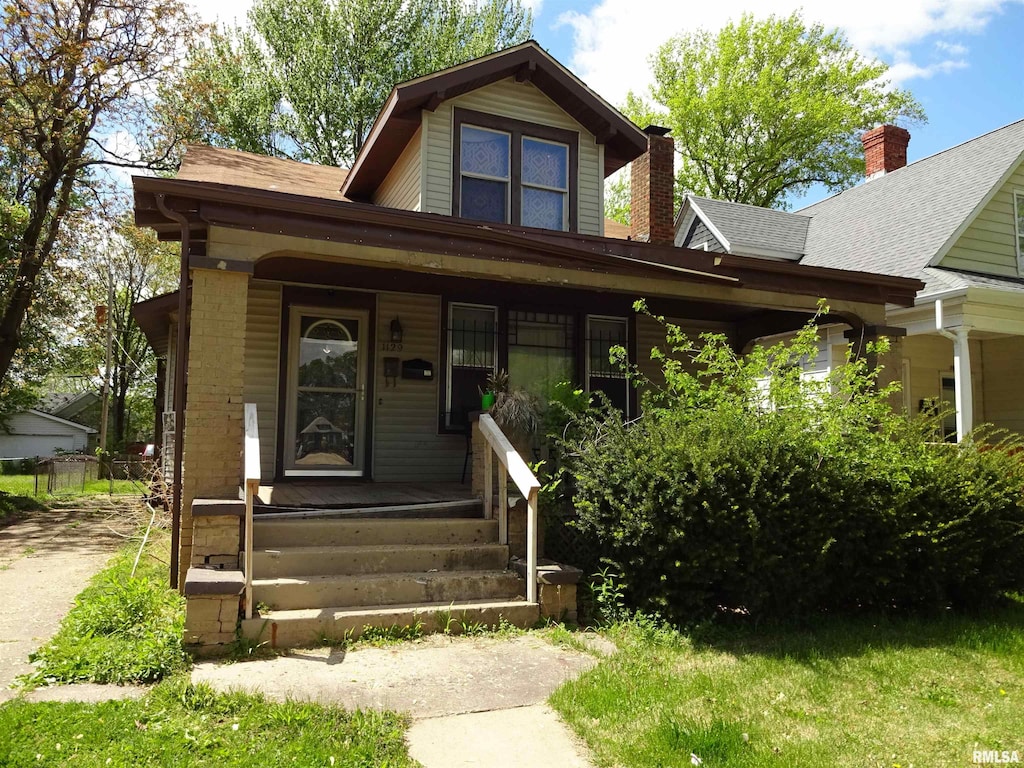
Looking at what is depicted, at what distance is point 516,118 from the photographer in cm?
1020

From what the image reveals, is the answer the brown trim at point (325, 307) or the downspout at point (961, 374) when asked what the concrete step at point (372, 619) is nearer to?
the brown trim at point (325, 307)

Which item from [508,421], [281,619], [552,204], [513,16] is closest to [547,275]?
[508,421]

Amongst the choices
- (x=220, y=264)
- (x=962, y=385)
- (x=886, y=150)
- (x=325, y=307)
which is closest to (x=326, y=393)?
(x=325, y=307)

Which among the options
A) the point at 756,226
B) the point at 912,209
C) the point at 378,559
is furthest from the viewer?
the point at 756,226

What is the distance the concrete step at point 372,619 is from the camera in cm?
499

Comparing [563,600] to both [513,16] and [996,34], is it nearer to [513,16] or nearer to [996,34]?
[996,34]

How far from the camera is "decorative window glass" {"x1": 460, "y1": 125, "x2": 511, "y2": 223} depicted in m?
9.87

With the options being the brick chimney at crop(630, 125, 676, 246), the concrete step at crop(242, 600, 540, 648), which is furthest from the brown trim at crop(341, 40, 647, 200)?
the concrete step at crop(242, 600, 540, 648)

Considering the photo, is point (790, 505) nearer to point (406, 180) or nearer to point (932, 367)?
point (406, 180)

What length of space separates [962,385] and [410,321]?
7810 mm

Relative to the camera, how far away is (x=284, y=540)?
6.09 meters

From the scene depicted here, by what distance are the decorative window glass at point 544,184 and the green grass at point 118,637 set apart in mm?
6409
